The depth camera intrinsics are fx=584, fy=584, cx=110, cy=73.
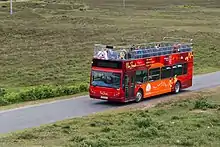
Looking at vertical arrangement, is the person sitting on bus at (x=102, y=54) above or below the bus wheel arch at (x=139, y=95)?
above

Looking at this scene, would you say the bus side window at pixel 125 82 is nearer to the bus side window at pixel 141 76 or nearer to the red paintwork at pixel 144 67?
the red paintwork at pixel 144 67

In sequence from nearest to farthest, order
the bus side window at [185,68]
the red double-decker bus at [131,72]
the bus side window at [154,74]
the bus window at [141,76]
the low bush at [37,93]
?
1. the red double-decker bus at [131,72]
2. the bus window at [141,76]
3. the low bush at [37,93]
4. the bus side window at [154,74]
5. the bus side window at [185,68]

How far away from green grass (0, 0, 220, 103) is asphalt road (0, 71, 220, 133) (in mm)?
6083

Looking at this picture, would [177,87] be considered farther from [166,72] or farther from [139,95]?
[139,95]

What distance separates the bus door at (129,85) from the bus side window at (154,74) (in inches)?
69.3

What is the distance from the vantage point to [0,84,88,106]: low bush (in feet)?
106

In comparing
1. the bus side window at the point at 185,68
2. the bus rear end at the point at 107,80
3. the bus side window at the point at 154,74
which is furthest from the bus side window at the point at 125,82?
the bus side window at the point at 185,68

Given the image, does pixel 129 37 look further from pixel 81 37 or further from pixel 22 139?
pixel 22 139

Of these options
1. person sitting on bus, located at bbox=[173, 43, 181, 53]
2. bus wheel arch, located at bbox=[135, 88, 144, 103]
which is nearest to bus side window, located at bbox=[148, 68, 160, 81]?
bus wheel arch, located at bbox=[135, 88, 144, 103]

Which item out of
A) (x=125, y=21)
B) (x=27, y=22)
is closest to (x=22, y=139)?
(x=27, y=22)

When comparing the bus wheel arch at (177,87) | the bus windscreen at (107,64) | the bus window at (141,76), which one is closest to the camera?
the bus windscreen at (107,64)

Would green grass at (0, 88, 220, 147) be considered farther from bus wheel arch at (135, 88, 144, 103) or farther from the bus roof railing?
the bus roof railing

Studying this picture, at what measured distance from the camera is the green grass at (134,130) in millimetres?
18656

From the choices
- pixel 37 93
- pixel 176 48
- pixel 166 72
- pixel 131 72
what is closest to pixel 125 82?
pixel 131 72
